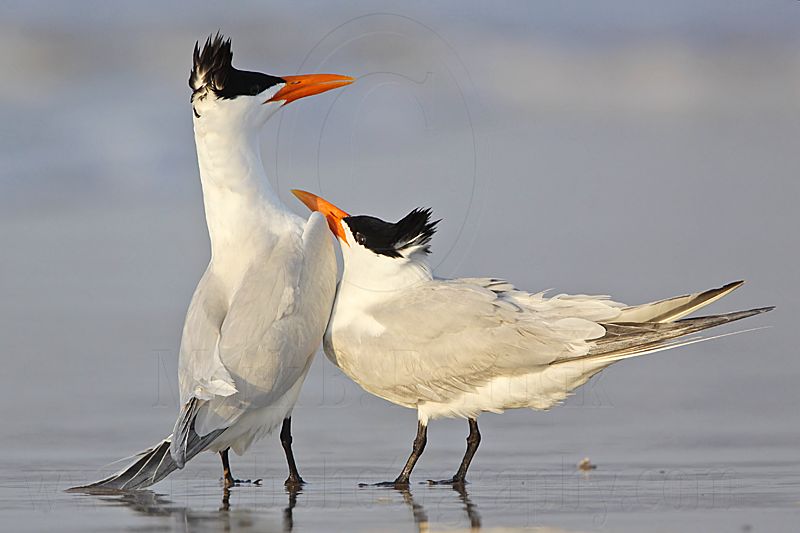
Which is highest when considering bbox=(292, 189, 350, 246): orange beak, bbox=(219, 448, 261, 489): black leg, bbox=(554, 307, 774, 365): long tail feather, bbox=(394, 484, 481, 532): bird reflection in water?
bbox=(292, 189, 350, 246): orange beak

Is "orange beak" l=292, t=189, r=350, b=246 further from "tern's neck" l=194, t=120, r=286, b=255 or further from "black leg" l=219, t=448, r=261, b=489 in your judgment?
"black leg" l=219, t=448, r=261, b=489

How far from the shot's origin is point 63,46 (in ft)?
39.4

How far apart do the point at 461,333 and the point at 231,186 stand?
111cm

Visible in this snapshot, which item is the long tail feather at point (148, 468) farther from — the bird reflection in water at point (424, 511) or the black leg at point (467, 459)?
the black leg at point (467, 459)

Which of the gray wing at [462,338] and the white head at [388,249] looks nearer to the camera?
the gray wing at [462,338]

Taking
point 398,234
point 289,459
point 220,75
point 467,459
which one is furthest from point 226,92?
point 467,459

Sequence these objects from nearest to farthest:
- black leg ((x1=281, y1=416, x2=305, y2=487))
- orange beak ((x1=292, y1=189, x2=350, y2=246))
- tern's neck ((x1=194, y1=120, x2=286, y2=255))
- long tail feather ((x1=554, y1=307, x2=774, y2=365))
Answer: long tail feather ((x1=554, y1=307, x2=774, y2=365)) < black leg ((x1=281, y1=416, x2=305, y2=487)) < tern's neck ((x1=194, y1=120, x2=286, y2=255)) < orange beak ((x1=292, y1=189, x2=350, y2=246))

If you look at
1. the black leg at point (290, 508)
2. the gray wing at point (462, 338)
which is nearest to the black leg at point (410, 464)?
the gray wing at point (462, 338)

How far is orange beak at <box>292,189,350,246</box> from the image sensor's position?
18.8 feet

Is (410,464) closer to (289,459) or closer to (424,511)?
(289,459)

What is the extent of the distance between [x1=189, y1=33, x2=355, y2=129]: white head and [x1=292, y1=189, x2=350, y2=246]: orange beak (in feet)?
1.24

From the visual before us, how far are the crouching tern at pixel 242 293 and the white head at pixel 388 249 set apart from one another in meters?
0.13

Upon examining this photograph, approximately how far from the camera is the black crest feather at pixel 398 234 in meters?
5.57

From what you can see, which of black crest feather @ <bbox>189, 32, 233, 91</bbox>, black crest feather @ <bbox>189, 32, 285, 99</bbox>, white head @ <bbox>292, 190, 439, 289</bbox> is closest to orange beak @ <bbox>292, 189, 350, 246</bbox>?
white head @ <bbox>292, 190, 439, 289</bbox>
